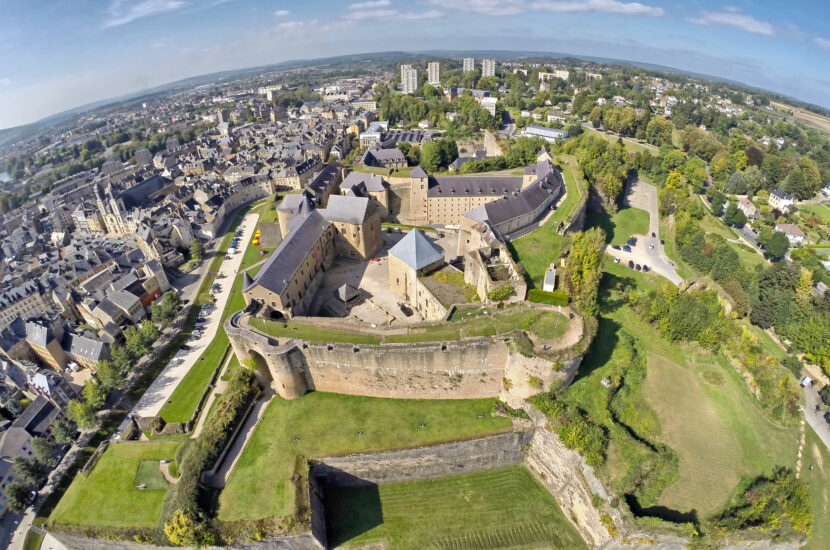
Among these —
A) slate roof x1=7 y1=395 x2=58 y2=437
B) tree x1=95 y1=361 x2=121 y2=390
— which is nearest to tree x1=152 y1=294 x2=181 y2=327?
tree x1=95 y1=361 x2=121 y2=390

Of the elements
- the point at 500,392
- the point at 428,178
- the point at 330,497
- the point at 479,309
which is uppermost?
the point at 428,178

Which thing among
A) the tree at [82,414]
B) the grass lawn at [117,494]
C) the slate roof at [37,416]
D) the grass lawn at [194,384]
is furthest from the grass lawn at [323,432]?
the slate roof at [37,416]

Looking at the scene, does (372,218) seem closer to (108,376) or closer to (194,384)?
(194,384)

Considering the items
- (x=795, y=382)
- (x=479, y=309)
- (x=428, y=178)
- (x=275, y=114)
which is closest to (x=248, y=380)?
(x=479, y=309)

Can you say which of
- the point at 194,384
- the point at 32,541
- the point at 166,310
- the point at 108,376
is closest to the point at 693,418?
the point at 194,384

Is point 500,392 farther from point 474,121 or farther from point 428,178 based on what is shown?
point 474,121

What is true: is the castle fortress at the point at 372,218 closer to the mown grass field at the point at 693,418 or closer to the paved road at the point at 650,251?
the paved road at the point at 650,251

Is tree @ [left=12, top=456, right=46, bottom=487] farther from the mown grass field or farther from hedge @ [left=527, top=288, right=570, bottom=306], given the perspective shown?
the mown grass field
